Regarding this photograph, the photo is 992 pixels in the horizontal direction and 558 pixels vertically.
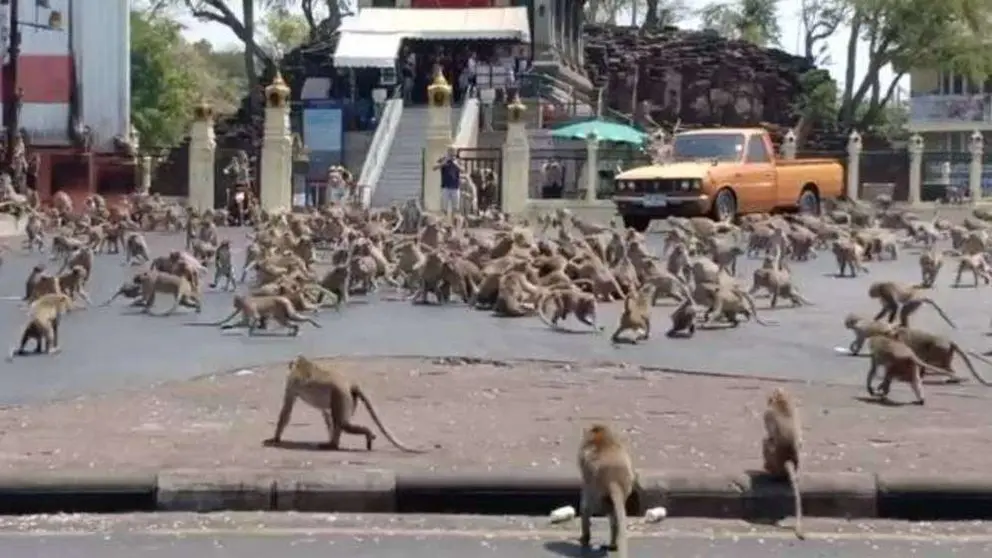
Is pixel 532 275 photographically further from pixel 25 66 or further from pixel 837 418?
pixel 25 66

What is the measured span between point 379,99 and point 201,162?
7.78 metres

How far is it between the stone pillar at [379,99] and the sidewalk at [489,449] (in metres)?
34.2

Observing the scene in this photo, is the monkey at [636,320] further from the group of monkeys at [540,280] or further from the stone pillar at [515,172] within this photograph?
the stone pillar at [515,172]

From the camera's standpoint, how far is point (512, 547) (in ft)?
27.0

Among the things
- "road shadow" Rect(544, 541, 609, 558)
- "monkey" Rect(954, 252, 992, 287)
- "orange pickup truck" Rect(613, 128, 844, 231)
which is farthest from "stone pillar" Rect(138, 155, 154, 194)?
"road shadow" Rect(544, 541, 609, 558)

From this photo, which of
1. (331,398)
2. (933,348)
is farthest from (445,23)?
(331,398)

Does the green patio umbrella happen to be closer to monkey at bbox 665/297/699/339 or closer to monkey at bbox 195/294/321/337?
monkey at bbox 665/297/699/339

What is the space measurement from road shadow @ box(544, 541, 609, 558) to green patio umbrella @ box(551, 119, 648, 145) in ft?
119

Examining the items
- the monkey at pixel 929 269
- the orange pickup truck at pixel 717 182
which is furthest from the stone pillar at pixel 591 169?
the monkey at pixel 929 269

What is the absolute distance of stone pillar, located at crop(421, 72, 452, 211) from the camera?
1583 inches

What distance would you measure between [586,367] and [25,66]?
3602cm

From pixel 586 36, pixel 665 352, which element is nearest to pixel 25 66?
pixel 586 36

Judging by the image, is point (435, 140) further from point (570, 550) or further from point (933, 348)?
point (570, 550)

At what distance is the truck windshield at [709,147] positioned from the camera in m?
34.6
